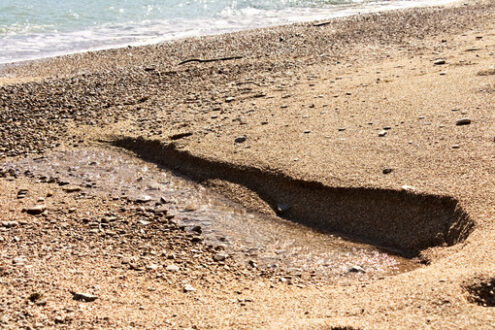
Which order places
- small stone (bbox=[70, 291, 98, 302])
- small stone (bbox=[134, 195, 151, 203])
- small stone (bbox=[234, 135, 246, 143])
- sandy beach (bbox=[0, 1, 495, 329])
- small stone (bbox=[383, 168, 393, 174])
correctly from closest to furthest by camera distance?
1. sandy beach (bbox=[0, 1, 495, 329])
2. small stone (bbox=[70, 291, 98, 302])
3. small stone (bbox=[383, 168, 393, 174])
4. small stone (bbox=[134, 195, 151, 203])
5. small stone (bbox=[234, 135, 246, 143])

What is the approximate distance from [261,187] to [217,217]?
1.80 feet

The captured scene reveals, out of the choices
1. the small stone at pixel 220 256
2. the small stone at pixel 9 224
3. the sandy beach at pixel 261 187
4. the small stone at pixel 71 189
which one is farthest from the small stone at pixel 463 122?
the small stone at pixel 9 224

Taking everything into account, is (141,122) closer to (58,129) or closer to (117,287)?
(58,129)

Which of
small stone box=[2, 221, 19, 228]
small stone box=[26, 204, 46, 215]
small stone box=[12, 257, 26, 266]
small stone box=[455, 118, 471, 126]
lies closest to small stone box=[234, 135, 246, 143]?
small stone box=[26, 204, 46, 215]

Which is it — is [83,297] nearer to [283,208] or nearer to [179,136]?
[283,208]

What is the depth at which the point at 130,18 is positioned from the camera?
645 inches

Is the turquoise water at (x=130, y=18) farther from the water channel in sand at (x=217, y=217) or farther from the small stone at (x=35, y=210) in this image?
the small stone at (x=35, y=210)

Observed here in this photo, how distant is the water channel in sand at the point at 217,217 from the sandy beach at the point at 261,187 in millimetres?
29

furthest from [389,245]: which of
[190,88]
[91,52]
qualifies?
[91,52]

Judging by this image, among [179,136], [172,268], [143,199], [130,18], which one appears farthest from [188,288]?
[130,18]

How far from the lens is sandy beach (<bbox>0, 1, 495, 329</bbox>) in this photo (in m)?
3.26

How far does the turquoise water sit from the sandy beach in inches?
198

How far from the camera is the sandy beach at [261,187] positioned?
3.26 meters

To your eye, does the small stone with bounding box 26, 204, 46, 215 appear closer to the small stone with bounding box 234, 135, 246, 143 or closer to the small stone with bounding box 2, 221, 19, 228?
the small stone with bounding box 2, 221, 19, 228
